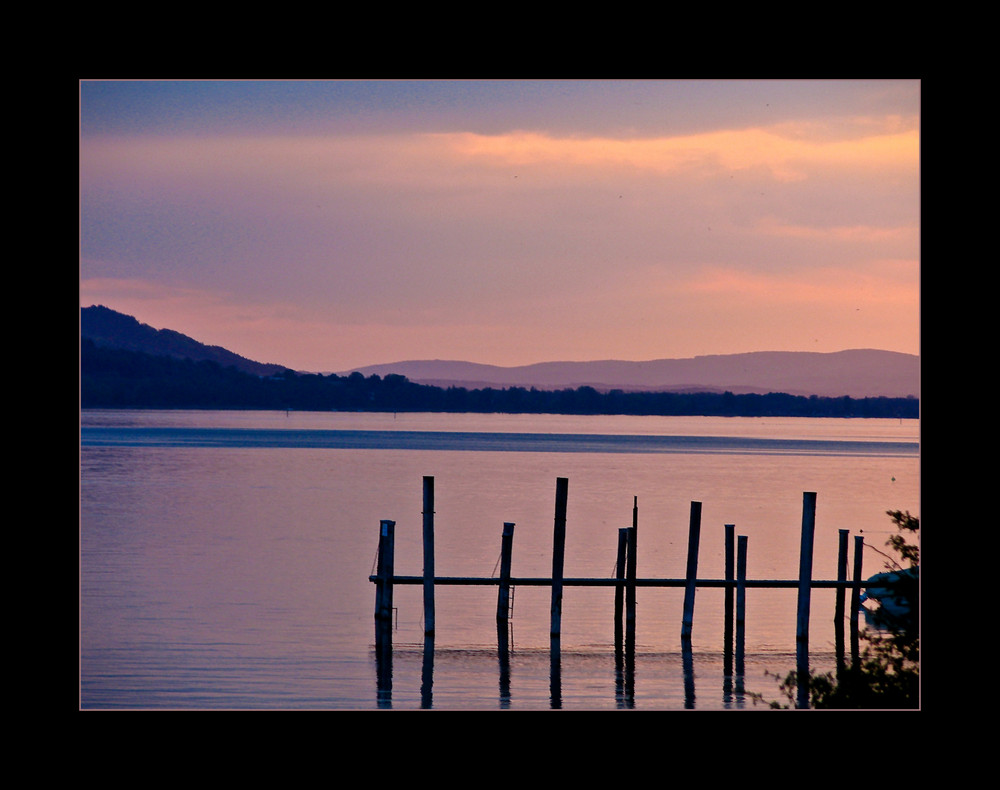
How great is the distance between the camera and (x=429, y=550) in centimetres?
1551

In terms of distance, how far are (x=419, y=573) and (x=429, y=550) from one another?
33.4 feet

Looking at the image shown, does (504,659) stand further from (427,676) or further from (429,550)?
(429,550)

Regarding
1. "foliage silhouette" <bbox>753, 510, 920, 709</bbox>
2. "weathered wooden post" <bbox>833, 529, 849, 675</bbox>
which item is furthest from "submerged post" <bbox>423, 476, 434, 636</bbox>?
"foliage silhouette" <bbox>753, 510, 920, 709</bbox>

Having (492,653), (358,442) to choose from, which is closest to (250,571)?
(492,653)

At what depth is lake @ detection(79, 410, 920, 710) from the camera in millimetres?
14758

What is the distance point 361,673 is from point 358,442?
290 ft

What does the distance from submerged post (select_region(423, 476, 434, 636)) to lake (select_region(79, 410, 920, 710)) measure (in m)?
0.61

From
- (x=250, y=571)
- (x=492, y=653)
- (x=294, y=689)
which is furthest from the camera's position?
(x=250, y=571)

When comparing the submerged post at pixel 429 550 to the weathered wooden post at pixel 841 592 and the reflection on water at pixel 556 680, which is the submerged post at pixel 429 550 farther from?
the weathered wooden post at pixel 841 592
